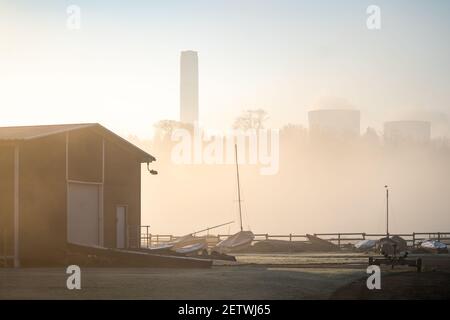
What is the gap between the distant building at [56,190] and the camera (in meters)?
36.6

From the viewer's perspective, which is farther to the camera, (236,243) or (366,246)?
(236,243)

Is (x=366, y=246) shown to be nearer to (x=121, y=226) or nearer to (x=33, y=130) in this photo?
(x=121, y=226)

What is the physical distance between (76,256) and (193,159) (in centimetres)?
14044

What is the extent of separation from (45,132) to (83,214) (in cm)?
454

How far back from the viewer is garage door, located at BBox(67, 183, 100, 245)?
127 feet

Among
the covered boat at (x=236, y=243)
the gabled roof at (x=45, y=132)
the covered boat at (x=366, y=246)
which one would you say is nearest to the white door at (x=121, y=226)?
the gabled roof at (x=45, y=132)

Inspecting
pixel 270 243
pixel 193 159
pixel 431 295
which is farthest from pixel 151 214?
pixel 431 295

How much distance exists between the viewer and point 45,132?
3806cm

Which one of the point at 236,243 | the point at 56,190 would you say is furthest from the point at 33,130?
the point at 236,243

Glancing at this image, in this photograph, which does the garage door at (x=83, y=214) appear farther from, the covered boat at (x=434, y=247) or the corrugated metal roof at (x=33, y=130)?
the covered boat at (x=434, y=247)

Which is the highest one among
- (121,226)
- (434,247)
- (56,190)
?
(56,190)

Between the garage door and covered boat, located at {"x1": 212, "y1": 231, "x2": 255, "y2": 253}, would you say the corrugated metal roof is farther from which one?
covered boat, located at {"x1": 212, "y1": 231, "x2": 255, "y2": 253}
